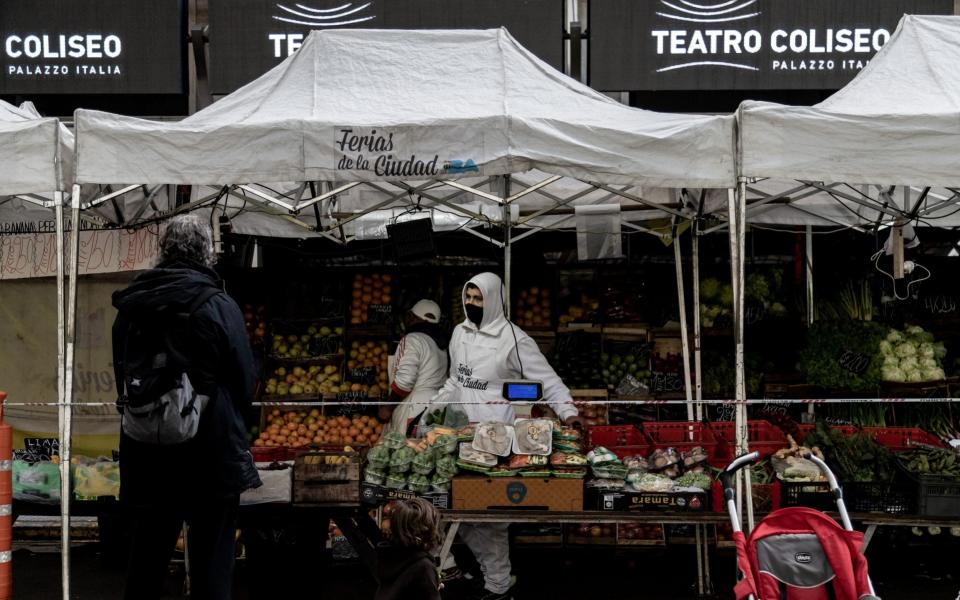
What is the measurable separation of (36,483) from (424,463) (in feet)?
8.91

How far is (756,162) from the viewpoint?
559 centimetres

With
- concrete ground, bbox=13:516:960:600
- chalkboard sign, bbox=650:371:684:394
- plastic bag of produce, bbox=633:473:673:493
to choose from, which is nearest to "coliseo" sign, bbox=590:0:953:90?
chalkboard sign, bbox=650:371:684:394

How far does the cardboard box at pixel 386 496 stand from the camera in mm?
6184

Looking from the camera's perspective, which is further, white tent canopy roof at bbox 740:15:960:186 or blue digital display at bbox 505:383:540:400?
blue digital display at bbox 505:383:540:400

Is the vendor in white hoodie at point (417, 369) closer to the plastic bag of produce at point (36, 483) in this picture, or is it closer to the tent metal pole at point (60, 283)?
the plastic bag of produce at point (36, 483)

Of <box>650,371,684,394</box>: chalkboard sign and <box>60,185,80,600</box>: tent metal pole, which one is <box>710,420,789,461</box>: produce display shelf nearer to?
<box>650,371,684,394</box>: chalkboard sign

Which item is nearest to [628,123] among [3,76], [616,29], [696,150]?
[696,150]

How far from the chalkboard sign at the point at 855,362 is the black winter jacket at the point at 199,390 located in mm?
6188

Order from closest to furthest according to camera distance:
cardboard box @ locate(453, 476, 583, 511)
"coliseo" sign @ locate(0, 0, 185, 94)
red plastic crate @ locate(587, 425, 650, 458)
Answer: cardboard box @ locate(453, 476, 583, 511), red plastic crate @ locate(587, 425, 650, 458), "coliseo" sign @ locate(0, 0, 185, 94)

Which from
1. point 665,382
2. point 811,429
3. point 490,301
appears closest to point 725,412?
point 665,382

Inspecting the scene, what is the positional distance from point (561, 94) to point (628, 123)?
2.36 feet

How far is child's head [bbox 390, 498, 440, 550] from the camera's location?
166 inches

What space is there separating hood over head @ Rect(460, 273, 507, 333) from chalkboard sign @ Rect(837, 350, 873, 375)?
339cm

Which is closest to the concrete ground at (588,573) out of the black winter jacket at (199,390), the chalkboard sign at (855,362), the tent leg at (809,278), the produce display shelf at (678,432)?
the produce display shelf at (678,432)
